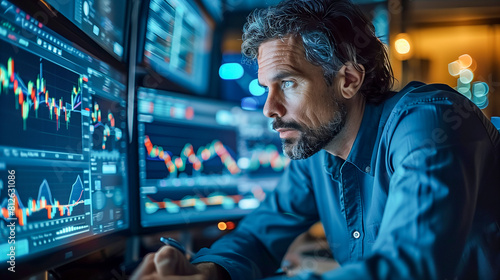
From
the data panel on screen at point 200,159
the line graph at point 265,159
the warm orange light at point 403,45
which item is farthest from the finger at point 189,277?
the warm orange light at point 403,45

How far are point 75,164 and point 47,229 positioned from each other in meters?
0.14

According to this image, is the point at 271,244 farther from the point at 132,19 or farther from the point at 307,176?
the point at 132,19

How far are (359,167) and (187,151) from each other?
585 millimetres

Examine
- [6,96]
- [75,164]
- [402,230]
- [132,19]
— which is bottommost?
[402,230]

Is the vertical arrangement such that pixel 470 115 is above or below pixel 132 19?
below

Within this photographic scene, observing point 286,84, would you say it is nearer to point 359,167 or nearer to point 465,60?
point 359,167

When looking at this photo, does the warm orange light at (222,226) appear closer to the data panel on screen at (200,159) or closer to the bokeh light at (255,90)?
the data panel on screen at (200,159)

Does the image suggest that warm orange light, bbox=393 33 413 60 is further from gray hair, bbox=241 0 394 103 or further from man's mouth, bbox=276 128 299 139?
man's mouth, bbox=276 128 299 139

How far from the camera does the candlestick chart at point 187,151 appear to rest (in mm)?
1184

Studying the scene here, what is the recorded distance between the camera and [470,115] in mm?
775

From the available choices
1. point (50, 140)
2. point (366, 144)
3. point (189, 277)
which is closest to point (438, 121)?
point (366, 144)

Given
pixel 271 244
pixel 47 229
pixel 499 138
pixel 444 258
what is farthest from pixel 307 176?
pixel 47 229

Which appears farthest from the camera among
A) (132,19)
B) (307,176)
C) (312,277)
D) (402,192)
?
(307,176)

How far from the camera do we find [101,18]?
3.09 feet
